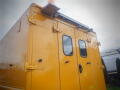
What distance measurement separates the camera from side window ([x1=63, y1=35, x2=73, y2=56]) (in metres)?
3.07

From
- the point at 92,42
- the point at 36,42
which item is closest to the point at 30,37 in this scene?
the point at 36,42

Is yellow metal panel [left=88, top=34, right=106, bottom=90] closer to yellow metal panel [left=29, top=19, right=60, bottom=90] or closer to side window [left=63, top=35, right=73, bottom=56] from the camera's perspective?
side window [left=63, top=35, right=73, bottom=56]

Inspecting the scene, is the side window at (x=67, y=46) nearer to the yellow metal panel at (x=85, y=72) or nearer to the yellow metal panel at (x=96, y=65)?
the yellow metal panel at (x=85, y=72)

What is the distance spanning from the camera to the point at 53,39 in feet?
9.23

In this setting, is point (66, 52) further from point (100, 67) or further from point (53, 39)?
point (100, 67)

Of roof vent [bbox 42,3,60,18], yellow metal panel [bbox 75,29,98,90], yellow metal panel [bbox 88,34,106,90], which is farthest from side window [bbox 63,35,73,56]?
yellow metal panel [bbox 88,34,106,90]

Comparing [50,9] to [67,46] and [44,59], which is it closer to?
[67,46]

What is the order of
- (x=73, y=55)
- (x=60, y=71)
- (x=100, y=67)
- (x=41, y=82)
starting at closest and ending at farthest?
(x=41, y=82)
(x=60, y=71)
(x=73, y=55)
(x=100, y=67)

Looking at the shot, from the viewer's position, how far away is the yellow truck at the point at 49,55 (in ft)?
7.56

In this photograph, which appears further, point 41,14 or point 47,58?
point 41,14

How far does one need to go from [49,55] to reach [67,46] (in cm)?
73

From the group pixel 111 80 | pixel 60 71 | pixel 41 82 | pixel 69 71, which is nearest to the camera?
pixel 41 82

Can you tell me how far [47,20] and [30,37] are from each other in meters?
0.68

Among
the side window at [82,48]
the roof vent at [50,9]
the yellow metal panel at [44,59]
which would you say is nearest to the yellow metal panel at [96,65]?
the side window at [82,48]
